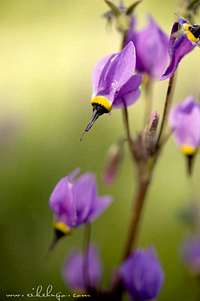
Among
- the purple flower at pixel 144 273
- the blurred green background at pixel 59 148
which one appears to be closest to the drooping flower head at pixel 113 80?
the purple flower at pixel 144 273

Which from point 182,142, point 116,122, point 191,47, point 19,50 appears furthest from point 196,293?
point 19,50

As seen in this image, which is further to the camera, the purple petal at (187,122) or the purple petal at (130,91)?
the purple petal at (187,122)

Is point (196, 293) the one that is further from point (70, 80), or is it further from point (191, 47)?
point (70, 80)

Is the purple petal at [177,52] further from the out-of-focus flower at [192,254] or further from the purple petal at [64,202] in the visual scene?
the out-of-focus flower at [192,254]

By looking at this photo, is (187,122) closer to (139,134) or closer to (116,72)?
(139,134)

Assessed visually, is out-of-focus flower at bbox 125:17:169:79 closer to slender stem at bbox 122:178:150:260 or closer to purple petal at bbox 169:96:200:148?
purple petal at bbox 169:96:200:148

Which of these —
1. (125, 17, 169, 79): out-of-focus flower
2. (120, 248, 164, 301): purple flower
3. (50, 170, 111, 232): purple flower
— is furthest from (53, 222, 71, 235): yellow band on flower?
(125, 17, 169, 79): out-of-focus flower
